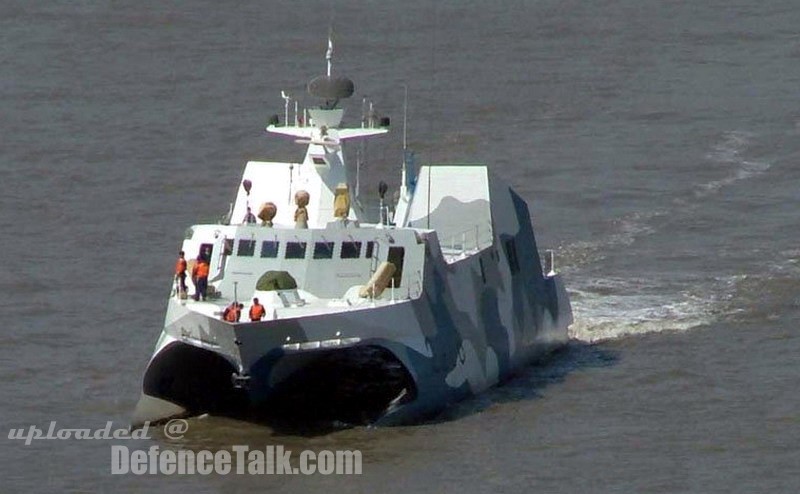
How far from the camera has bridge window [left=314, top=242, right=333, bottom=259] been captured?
37.2 m

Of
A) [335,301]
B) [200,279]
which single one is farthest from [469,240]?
[200,279]

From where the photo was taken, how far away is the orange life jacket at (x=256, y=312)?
1384 inches

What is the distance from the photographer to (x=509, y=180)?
52.0 meters

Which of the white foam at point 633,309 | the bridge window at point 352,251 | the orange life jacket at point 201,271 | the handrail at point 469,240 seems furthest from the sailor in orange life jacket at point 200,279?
the white foam at point 633,309

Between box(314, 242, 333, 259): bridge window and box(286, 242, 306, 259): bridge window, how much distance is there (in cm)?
17

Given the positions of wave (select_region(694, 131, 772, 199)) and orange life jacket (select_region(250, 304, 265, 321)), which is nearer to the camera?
orange life jacket (select_region(250, 304, 265, 321))

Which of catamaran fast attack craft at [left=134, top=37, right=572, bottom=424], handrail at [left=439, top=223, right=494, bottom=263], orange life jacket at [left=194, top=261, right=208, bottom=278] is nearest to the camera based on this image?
catamaran fast attack craft at [left=134, top=37, right=572, bottom=424]

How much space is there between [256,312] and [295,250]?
2.21m

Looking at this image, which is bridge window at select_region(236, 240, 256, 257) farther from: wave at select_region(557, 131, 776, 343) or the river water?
wave at select_region(557, 131, 776, 343)

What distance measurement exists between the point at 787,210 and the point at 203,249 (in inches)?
650

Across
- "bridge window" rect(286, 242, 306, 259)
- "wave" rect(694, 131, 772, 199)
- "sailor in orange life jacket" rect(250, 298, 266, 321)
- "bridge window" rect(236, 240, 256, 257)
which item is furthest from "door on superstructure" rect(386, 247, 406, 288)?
"wave" rect(694, 131, 772, 199)

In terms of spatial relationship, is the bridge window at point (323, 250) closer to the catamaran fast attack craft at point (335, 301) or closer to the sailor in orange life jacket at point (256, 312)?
the catamaran fast attack craft at point (335, 301)

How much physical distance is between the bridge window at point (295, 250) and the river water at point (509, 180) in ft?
8.29

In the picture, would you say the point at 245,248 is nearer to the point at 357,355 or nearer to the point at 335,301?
the point at 335,301
